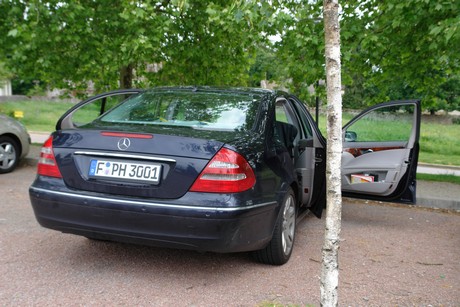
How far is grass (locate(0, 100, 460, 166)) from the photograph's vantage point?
53.5 ft

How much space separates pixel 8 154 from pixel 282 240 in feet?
20.9

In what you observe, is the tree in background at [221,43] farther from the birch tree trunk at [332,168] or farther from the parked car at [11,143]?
the birch tree trunk at [332,168]

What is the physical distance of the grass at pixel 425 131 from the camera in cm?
1631

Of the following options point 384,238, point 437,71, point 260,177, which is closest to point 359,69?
point 437,71

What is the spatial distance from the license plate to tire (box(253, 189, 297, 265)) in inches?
45.2

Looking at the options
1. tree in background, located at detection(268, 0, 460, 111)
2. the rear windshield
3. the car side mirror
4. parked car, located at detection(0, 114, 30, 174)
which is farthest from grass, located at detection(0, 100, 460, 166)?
parked car, located at detection(0, 114, 30, 174)

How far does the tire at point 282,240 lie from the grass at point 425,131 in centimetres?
227

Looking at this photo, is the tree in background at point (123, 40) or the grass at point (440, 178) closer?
the tree in background at point (123, 40)

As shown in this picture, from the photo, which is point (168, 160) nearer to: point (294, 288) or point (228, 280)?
point (228, 280)

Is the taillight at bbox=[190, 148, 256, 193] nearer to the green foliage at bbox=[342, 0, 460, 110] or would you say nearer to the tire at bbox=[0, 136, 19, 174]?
the green foliage at bbox=[342, 0, 460, 110]

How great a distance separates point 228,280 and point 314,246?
136cm

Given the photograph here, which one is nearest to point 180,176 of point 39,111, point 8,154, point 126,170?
point 126,170

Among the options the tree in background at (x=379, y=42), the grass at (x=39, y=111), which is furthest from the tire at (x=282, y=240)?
the grass at (x=39, y=111)

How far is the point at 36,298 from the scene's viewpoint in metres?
3.25
